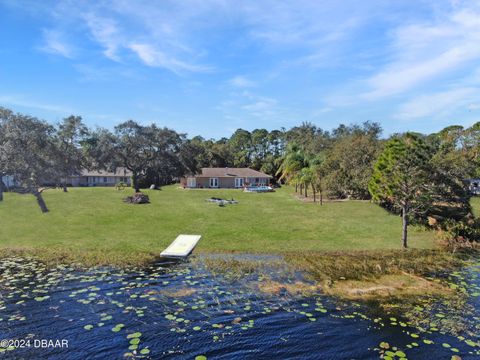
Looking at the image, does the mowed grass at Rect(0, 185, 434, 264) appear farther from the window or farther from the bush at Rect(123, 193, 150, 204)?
the window

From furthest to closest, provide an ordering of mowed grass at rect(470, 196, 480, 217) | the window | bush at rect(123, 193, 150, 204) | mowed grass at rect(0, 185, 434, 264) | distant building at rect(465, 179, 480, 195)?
the window → bush at rect(123, 193, 150, 204) → mowed grass at rect(470, 196, 480, 217) → distant building at rect(465, 179, 480, 195) → mowed grass at rect(0, 185, 434, 264)

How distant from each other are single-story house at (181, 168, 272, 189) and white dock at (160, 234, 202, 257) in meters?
41.3

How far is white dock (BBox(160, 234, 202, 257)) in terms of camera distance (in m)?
21.3

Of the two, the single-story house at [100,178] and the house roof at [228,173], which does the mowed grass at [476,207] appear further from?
the single-story house at [100,178]

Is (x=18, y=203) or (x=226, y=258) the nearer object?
(x=226, y=258)

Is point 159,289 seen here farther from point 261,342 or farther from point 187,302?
point 261,342

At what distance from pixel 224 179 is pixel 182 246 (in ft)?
150

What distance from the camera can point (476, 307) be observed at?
13.9 metres

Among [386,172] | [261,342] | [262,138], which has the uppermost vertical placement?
[262,138]

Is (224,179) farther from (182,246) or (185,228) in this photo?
(182,246)

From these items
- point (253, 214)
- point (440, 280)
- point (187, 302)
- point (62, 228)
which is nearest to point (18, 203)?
point (62, 228)

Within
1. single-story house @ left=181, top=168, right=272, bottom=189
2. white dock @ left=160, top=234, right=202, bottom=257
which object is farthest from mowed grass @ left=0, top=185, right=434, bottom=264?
single-story house @ left=181, top=168, right=272, bottom=189

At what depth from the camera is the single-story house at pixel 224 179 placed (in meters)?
67.3

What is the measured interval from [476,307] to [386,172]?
1353cm
